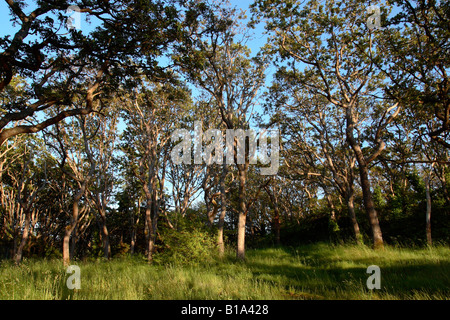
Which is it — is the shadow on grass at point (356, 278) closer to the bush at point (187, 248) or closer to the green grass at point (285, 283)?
the green grass at point (285, 283)

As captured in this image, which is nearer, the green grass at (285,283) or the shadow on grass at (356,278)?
the green grass at (285,283)

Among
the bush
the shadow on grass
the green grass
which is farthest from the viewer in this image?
the bush

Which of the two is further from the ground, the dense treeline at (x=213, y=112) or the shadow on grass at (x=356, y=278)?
the dense treeline at (x=213, y=112)

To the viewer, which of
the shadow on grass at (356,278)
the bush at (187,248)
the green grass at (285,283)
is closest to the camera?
the green grass at (285,283)

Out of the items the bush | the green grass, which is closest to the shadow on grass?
the green grass

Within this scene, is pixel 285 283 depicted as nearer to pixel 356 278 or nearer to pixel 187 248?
pixel 356 278

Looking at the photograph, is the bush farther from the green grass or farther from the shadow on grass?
the shadow on grass

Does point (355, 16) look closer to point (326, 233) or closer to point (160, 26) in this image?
point (160, 26)

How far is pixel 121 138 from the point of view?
18.8m

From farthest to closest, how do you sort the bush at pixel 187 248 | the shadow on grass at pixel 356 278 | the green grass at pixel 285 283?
the bush at pixel 187 248, the shadow on grass at pixel 356 278, the green grass at pixel 285 283

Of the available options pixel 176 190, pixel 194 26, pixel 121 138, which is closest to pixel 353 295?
pixel 194 26

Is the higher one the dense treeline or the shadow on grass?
the dense treeline

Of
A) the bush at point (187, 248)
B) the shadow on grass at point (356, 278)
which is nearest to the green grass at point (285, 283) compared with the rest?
the shadow on grass at point (356, 278)
